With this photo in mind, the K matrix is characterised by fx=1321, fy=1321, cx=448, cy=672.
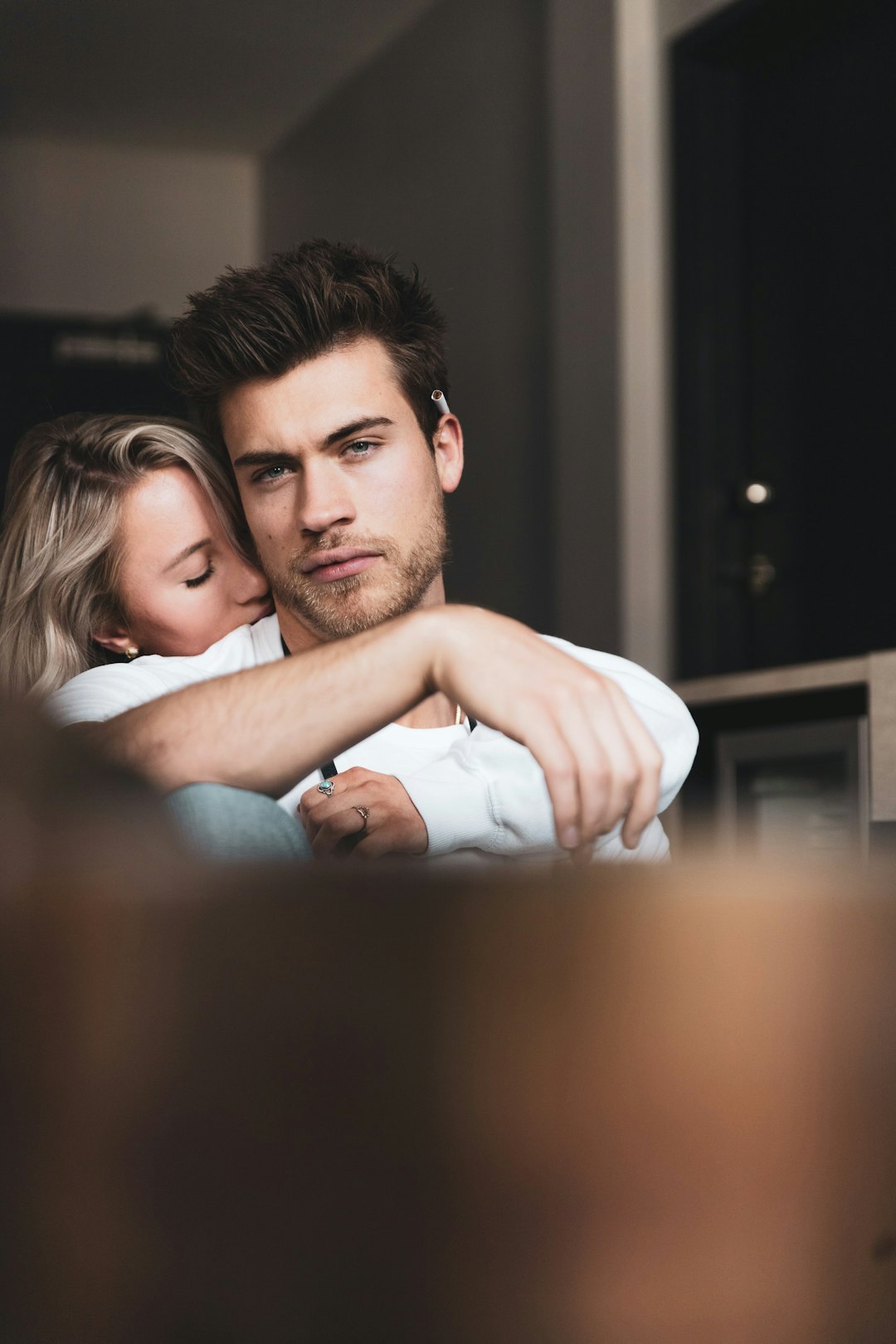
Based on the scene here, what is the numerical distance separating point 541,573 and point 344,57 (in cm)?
126

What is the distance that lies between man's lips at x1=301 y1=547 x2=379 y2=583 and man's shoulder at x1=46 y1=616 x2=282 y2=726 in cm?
5

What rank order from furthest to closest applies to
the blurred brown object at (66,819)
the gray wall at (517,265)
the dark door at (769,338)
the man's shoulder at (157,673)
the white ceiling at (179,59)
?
the white ceiling at (179,59) → the gray wall at (517,265) → the dark door at (769,338) → the man's shoulder at (157,673) → the blurred brown object at (66,819)

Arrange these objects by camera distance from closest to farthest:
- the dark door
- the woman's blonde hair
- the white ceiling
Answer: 1. the woman's blonde hair
2. the dark door
3. the white ceiling

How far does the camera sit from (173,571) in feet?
2.37

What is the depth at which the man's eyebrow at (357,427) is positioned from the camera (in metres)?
0.71

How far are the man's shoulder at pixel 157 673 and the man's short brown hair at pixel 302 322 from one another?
0.12 m

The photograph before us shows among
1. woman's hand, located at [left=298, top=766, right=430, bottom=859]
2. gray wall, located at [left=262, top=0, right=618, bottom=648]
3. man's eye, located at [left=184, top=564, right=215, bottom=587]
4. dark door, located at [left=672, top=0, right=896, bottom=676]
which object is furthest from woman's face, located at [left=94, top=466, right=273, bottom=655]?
gray wall, located at [left=262, top=0, right=618, bottom=648]

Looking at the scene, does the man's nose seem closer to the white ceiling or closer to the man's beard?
the man's beard

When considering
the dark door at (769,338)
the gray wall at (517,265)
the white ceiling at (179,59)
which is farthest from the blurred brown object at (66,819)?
the white ceiling at (179,59)

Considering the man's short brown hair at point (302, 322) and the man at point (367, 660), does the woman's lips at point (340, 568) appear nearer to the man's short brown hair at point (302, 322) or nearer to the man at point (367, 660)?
the man at point (367, 660)

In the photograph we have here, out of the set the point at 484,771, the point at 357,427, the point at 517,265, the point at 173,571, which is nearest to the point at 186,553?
the point at 173,571

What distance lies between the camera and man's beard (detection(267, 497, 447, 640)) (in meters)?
0.72

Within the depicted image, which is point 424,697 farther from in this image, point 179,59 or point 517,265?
point 179,59

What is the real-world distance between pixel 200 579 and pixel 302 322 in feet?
0.50
